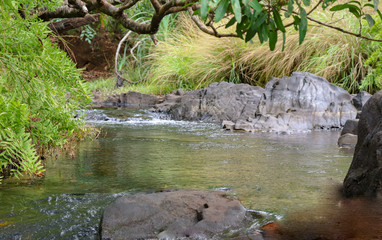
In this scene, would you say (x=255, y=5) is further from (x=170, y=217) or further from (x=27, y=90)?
(x=27, y=90)

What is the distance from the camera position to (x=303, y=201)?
3205mm

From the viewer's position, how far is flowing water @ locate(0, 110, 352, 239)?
2.91 metres

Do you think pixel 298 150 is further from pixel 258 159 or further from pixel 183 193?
pixel 183 193

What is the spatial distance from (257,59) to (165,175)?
7748 mm

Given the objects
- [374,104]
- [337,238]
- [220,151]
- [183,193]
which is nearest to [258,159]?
[220,151]

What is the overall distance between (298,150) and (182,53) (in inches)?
309

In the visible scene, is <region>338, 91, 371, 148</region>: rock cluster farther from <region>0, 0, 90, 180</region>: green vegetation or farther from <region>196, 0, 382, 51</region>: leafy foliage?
<region>196, 0, 382, 51</region>: leafy foliage

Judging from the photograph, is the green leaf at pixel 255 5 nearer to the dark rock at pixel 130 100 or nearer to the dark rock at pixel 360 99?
the dark rock at pixel 360 99

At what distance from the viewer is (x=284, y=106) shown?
845cm

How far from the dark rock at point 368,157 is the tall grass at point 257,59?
260 inches

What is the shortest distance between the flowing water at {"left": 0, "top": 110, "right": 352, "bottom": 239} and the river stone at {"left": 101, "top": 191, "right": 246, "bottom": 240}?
173 millimetres

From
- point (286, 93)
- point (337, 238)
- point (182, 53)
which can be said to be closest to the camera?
point (337, 238)

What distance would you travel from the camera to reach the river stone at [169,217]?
2.53 meters

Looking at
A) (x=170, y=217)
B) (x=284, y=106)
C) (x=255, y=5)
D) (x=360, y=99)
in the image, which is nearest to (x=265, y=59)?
(x=284, y=106)
